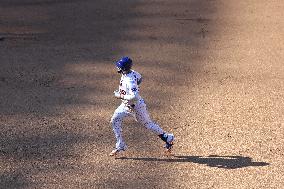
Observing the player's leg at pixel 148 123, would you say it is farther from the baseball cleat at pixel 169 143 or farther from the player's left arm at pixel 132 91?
the player's left arm at pixel 132 91

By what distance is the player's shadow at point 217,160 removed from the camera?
29.1ft

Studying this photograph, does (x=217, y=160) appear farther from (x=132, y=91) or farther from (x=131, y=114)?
(x=132, y=91)

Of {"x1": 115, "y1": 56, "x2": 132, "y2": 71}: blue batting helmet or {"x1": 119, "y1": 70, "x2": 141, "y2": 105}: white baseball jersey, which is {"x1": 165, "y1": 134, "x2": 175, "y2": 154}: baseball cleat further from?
{"x1": 115, "y1": 56, "x2": 132, "y2": 71}: blue batting helmet

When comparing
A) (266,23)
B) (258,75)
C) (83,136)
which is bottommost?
(83,136)

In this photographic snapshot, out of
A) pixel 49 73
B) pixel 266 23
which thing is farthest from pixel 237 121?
pixel 266 23

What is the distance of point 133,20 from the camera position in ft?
68.5

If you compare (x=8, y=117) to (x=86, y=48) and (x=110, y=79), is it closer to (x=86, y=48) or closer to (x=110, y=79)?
(x=110, y=79)

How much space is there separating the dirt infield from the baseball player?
39cm

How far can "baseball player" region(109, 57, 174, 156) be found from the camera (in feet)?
27.8

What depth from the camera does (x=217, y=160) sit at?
905 centimetres

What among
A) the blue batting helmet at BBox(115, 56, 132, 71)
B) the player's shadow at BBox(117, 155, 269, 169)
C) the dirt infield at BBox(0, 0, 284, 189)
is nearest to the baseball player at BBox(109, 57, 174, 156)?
the blue batting helmet at BBox(115, 56, 132, 71)

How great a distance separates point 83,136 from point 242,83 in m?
5.19

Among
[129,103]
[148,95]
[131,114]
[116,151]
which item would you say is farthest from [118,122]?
[148,95]

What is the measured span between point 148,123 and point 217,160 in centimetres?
144
